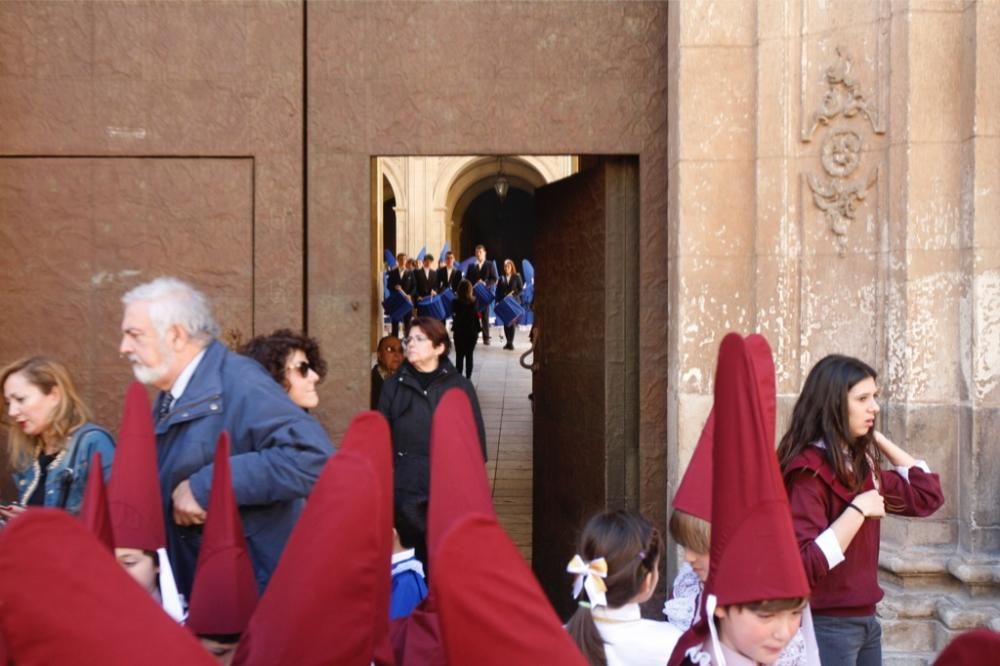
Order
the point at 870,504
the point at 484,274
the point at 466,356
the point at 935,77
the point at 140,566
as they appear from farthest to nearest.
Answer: the point at 484,274, the point at 466,356, the point at 935,77, the point at 870,504, the point at 140,566

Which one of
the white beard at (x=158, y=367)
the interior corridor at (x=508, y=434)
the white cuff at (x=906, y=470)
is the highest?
the white beard at (x=158, y=367)

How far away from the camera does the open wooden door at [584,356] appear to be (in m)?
5.61

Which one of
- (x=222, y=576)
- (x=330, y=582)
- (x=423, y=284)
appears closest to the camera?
(x=330, y=582)

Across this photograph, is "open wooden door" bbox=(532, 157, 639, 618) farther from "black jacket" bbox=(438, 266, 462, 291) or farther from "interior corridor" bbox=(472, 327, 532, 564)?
"black jacket" bbox=(438, 266, 462, 291)

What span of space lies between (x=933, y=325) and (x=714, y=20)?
70.2 inches

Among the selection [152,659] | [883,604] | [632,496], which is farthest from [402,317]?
[152,659]

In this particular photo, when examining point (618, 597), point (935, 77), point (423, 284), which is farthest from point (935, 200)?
point (423, 284)

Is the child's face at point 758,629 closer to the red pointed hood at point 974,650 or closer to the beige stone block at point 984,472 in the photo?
the red pointed hood at point 974,650

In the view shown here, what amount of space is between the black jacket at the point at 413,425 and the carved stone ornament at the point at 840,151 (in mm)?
1946

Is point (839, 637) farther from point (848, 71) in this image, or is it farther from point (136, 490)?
point (848, 71)

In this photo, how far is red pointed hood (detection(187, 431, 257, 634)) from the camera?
225 centimetres

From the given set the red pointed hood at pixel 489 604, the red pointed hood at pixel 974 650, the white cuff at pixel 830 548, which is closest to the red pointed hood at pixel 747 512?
the red pointed hood at pixel 974 650

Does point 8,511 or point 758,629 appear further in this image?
point 8,511

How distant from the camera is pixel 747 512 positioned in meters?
2.14
